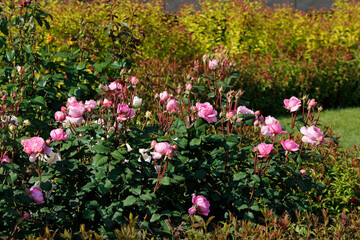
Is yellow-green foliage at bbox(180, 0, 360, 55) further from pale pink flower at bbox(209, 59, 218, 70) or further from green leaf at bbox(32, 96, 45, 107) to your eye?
green leaf at bbox(32, 96, 45, 107)

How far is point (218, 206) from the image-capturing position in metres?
2.68

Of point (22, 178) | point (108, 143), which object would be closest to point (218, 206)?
point (108, 143)

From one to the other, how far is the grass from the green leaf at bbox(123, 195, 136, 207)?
3.37 meters

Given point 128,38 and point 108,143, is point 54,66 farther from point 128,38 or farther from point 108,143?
point 108,143

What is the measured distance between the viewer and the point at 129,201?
2.22 meters

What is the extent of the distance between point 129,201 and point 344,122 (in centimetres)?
452

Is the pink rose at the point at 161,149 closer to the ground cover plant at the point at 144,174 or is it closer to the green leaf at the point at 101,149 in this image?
the ground cover plant at the point at 144,174

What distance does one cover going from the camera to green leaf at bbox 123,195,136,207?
Result: 2197mm

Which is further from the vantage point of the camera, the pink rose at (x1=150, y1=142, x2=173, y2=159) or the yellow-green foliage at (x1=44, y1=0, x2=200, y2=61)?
the yellow-green foliage at (x1=44, y1=0, x2=200, y2=61)

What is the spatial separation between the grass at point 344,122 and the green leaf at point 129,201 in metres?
3.37

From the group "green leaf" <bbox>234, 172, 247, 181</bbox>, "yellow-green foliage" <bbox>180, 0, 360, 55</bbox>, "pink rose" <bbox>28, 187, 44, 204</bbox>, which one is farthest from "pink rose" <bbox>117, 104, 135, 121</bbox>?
"yellow-green foliage" <bbox>180, 0, 360, 55</bbox>

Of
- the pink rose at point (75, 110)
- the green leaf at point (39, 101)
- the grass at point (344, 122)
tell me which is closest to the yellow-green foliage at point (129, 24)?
the grass at point (344, 122)

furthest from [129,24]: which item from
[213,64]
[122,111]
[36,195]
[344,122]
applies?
[36,195]

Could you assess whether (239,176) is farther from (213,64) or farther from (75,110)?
(75,110)
